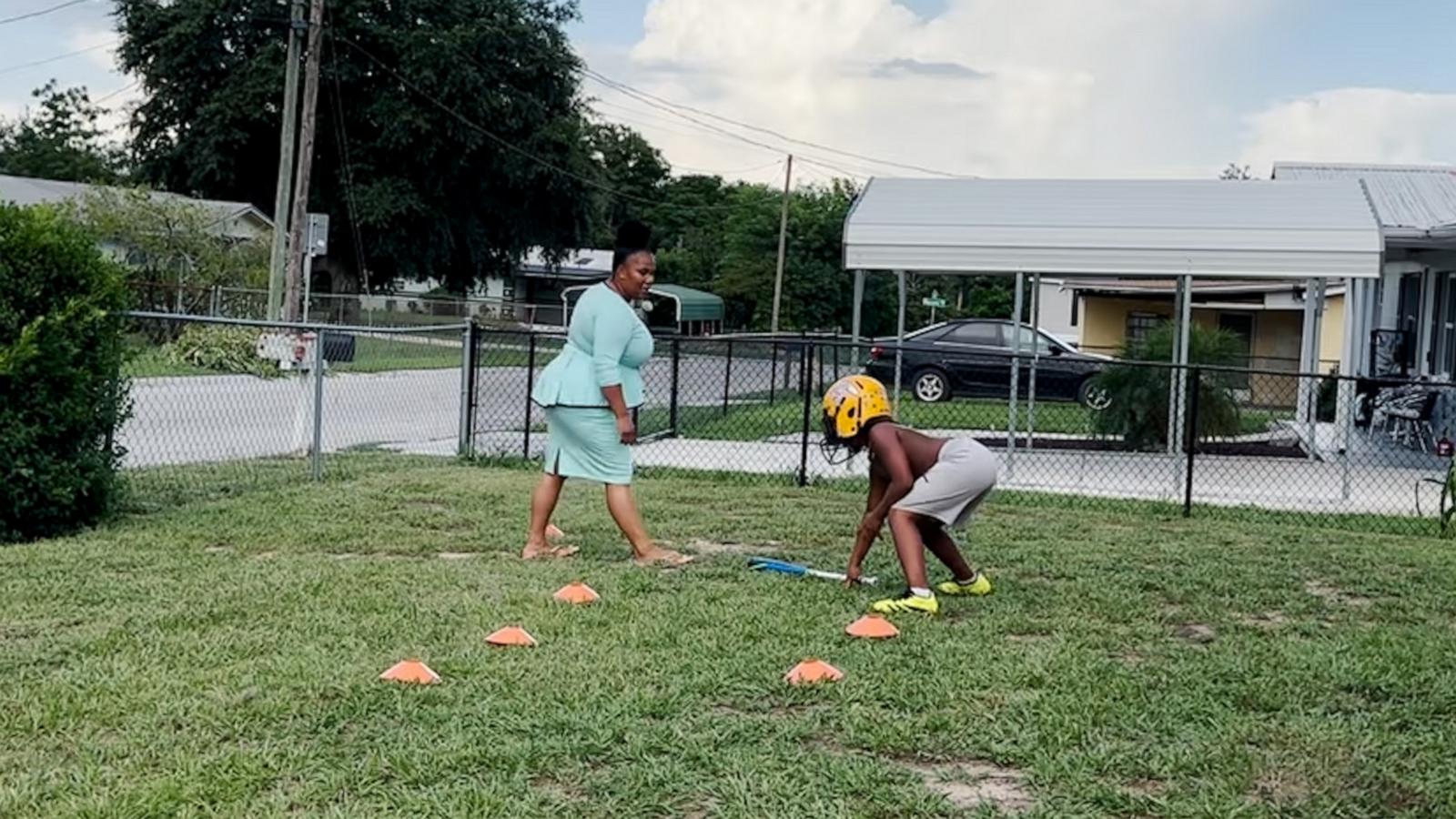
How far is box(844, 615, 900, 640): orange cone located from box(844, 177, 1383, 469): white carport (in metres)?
7.52

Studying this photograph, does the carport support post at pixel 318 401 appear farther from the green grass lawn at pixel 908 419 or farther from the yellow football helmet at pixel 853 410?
the green grass lawn at pixel 908 419

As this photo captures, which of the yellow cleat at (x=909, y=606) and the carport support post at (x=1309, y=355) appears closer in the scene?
the yellow cleat at (x=909, y=606)

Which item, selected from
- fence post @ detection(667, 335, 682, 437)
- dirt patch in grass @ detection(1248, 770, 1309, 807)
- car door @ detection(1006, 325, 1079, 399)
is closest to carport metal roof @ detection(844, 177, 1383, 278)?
fence post @ detection(667, 335, 682, 437)

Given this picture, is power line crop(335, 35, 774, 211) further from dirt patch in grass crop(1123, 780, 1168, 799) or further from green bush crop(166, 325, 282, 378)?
dirt patch in grass crop(1123, 780, 1168, 799)

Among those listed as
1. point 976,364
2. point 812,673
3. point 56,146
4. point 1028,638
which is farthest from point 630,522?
point 56,146

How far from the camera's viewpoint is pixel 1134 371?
14.7 meters

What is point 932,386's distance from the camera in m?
21.2

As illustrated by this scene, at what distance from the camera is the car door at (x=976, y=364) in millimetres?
20453

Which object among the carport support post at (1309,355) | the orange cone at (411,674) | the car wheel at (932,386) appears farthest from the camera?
the car wheel at (932,386)

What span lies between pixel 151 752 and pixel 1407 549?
7.27m

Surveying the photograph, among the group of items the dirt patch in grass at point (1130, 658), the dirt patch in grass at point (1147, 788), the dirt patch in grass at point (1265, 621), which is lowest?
the dirt patch in grass at point (1147, 788)

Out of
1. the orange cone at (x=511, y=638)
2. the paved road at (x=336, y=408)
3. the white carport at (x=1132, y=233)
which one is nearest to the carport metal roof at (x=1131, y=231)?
the white carport at (x=1132, y=233)

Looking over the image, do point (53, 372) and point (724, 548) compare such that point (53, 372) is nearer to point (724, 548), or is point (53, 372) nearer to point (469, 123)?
point (724, 548)

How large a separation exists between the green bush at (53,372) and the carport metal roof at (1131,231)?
7684mm
